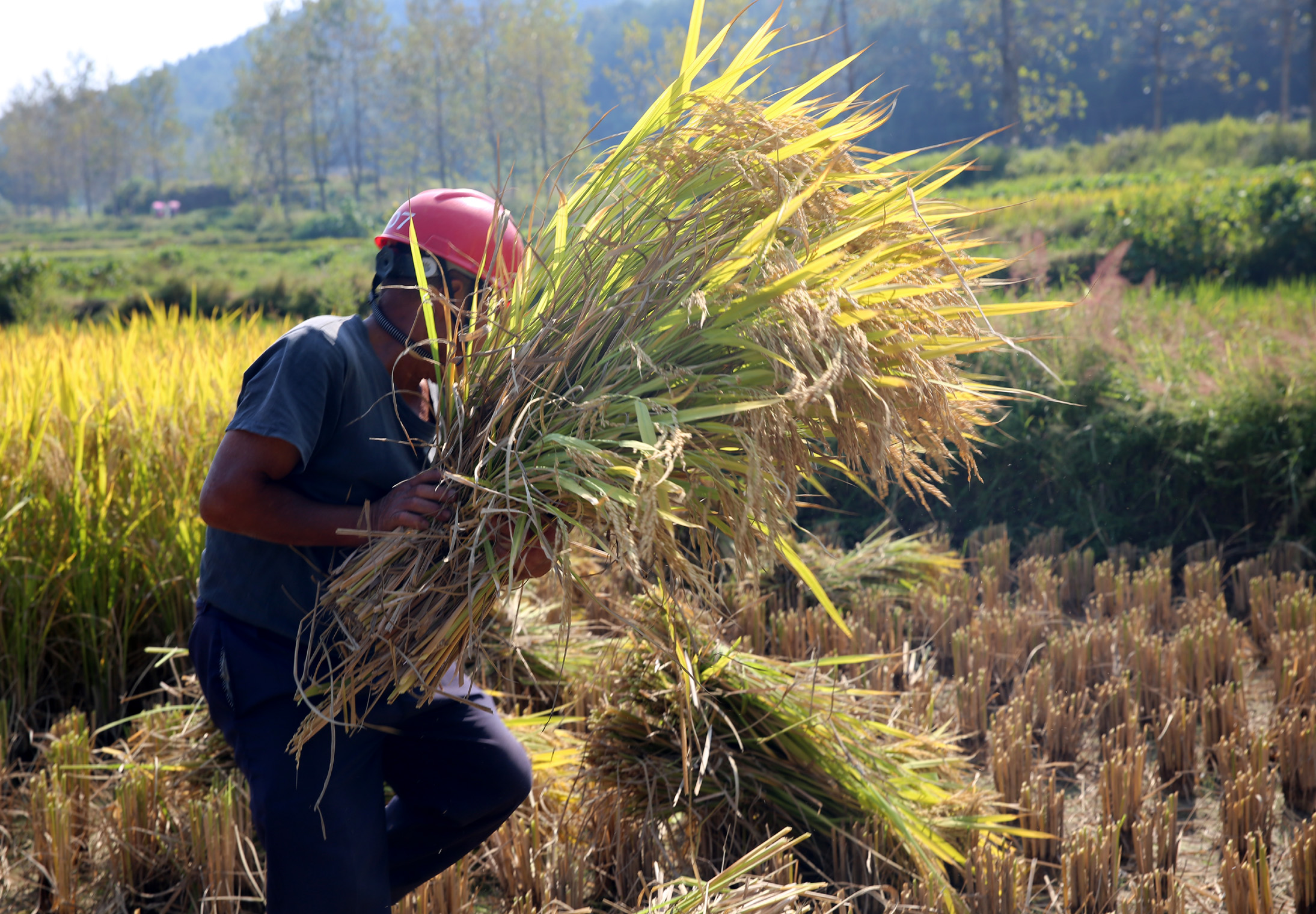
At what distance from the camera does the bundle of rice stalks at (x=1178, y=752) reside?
8.46 feet

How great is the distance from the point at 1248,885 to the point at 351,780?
1.85m

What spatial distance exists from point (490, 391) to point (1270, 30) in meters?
51.5

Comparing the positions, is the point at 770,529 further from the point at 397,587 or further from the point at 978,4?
the point at 978,4

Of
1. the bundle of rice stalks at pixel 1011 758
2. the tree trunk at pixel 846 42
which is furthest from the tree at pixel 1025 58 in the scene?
the bundle of rice stalks at pixel 1011 758

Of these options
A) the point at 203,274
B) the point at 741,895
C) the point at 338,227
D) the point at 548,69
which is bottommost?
the point at 741,895

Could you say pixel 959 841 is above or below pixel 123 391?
below

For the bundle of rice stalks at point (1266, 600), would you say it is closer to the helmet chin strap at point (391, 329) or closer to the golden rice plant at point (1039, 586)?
the golden rice plant at point (1039, 586)

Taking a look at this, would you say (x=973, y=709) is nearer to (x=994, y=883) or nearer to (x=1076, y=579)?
(x=994, y=883)

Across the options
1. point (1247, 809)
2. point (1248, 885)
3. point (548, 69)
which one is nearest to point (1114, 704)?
point (1247, 809)

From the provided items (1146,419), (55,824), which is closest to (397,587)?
(55,824)

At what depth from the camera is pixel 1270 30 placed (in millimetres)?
40031

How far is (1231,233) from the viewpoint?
362 inches

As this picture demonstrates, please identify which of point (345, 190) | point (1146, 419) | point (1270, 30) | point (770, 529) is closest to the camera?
point (770, 529)

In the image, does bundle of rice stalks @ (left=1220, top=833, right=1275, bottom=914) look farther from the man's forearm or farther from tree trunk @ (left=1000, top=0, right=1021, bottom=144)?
tree trunk @ (left=1000, top=0, right=1021, bottom=144)
